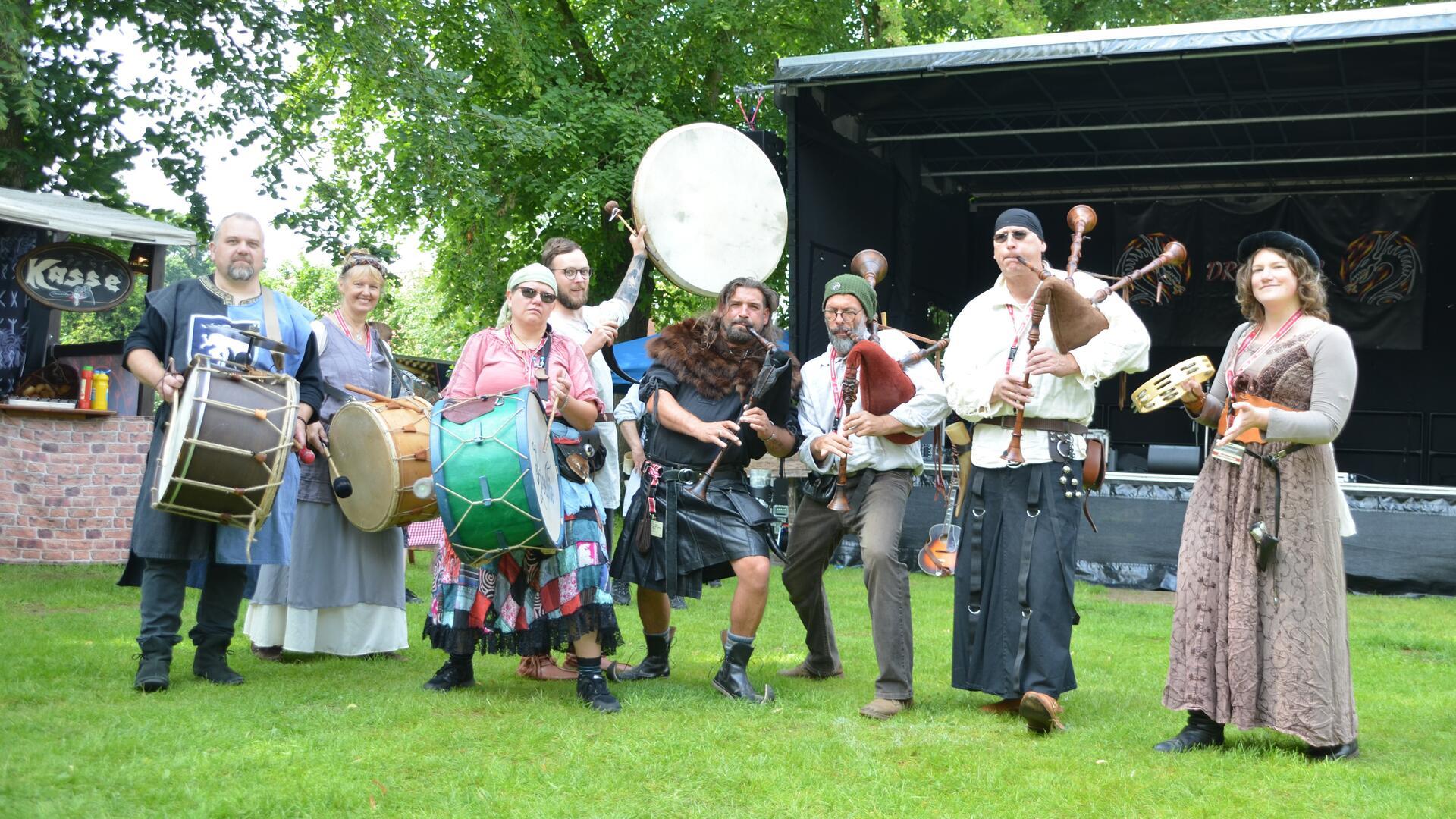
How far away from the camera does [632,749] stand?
14.3 ft

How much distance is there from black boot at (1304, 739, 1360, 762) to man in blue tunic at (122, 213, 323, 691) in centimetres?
396

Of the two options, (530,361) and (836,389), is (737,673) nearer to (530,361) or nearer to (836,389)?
(836,389)

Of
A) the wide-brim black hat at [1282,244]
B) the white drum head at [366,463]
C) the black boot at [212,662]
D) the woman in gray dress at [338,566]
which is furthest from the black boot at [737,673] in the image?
the wide-brim black hat at [1282,244]

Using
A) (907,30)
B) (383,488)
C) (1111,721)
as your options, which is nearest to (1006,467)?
(1111,721)

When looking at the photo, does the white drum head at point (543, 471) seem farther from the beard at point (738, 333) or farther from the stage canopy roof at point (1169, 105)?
the stage canopy roof at point (1169, 105)

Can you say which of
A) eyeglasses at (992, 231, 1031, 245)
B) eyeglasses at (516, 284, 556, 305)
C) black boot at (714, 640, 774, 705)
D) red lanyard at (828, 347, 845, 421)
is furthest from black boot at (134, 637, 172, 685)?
eyeglasses at (992, 231, 1031, 245)

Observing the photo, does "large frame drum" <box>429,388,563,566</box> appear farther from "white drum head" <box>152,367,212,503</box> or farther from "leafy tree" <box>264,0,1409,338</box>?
"leafy tree" <box>264,0,1409,338</box>

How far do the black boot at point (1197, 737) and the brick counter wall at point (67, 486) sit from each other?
8.62 m

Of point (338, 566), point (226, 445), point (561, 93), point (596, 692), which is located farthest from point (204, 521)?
point (561, 93)

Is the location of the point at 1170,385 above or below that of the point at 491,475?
above

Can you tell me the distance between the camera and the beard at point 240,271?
17.4ft

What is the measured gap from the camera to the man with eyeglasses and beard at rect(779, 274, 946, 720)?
5199mm

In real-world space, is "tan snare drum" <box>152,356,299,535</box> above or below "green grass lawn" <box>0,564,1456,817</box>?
above

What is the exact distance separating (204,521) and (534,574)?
1.36 meters
